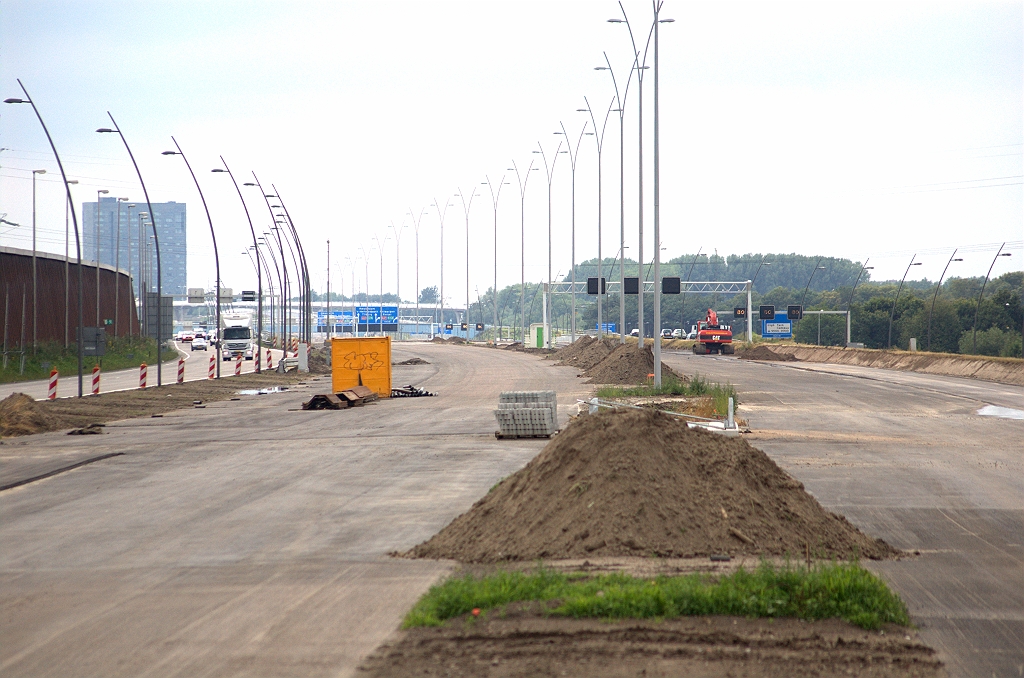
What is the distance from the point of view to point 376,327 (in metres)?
181

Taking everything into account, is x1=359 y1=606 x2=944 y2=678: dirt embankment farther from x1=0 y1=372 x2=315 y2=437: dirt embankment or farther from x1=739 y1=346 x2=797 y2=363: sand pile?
x1=739 y1=346 x2=797 y2=363: sand pile

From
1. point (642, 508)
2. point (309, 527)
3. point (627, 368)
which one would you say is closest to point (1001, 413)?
point (627, 368)

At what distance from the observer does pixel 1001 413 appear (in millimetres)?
29109

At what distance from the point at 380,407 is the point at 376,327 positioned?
15012 cm

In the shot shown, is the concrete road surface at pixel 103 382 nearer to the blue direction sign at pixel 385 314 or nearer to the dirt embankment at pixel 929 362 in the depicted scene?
the dirt embankment at pixel 929 362

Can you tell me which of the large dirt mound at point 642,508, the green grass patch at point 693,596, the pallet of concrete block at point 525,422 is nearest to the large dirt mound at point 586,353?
the pallet of concrete block at point 525,422

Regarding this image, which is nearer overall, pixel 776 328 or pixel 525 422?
pixel 525 422

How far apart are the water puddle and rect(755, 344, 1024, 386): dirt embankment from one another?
15516mm

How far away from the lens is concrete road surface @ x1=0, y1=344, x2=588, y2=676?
7.32 m

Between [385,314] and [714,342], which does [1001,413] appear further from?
[385,314]

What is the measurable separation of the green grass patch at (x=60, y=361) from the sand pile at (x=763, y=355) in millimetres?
45238

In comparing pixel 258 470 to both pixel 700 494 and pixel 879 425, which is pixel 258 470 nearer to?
pixel 700 494

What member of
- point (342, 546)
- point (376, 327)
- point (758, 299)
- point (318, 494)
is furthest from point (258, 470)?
point (758, 299)

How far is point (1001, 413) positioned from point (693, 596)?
24927 millimetres
